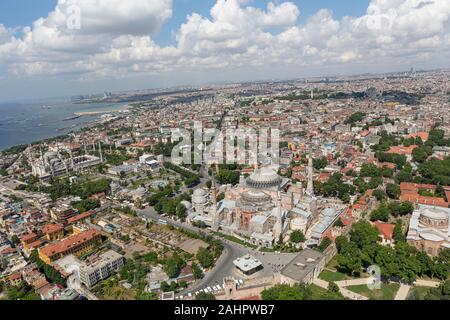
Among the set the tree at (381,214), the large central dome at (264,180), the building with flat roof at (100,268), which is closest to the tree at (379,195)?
the tree at (381,214)

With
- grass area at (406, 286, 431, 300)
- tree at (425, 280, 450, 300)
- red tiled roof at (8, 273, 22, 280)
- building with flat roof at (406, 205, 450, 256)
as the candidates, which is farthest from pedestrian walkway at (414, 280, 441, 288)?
red tiled roof at (8, 273, 22, 280)

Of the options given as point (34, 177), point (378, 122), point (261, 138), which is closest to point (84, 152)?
point (34, 177)

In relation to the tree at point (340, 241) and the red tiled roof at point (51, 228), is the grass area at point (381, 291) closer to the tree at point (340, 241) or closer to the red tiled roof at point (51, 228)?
the tree at point (340, 241)

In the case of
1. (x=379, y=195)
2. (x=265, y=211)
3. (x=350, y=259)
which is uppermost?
(x=265, y=211)

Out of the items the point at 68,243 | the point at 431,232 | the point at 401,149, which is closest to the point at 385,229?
the point at 431,232

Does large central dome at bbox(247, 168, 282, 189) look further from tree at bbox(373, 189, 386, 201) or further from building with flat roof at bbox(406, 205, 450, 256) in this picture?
building with flat roof at bbox(406, 205, 450, 256)

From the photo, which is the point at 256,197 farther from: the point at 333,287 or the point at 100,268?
the point at 100,268

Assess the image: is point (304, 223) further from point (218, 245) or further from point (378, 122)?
point (378, 122)
